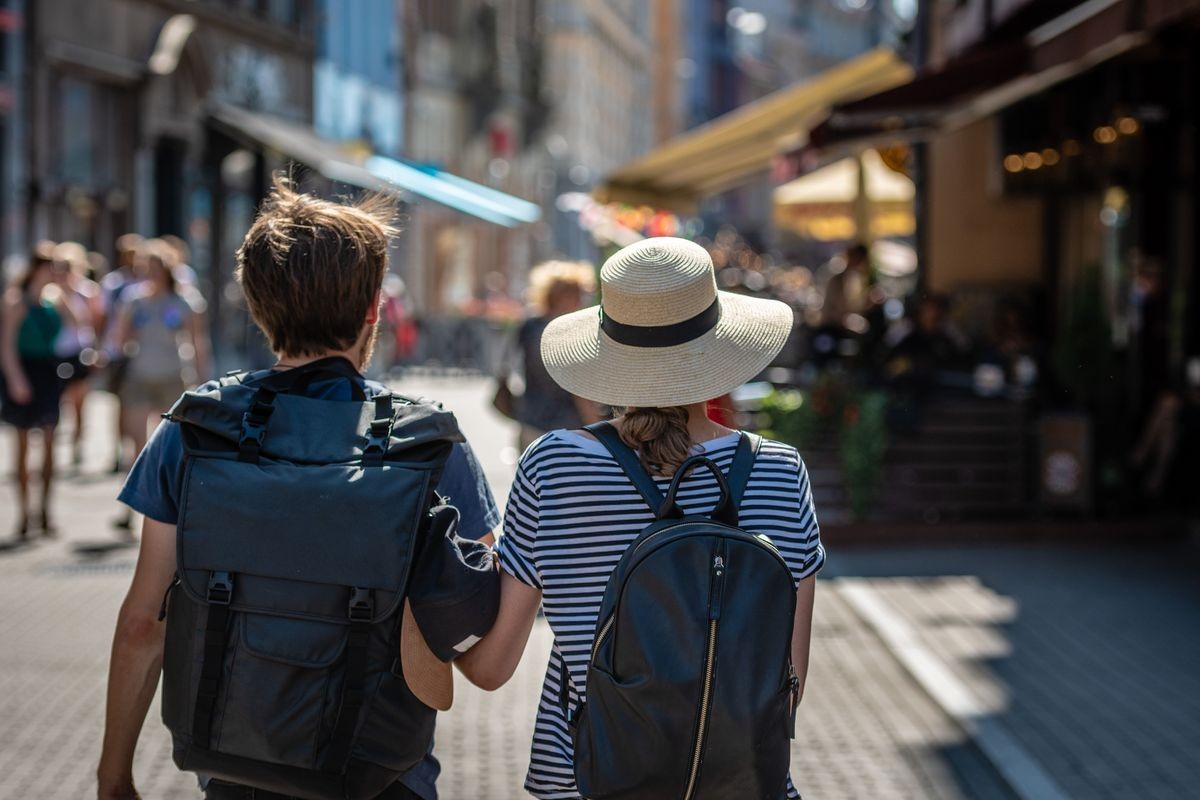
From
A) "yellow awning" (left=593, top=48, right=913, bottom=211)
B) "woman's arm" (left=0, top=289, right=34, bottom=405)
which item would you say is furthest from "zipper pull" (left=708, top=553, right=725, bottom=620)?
"yellow awning" (left=593, top=48, right=913, bottom=211)

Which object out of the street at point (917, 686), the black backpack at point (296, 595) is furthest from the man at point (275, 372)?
the street at point (917, 686)

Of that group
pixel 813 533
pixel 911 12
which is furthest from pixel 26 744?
pixel 911 12

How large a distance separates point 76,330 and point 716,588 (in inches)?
410

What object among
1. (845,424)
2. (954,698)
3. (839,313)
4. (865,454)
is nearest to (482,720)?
(954,698)

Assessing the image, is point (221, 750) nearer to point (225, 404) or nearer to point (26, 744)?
point (225, 404)

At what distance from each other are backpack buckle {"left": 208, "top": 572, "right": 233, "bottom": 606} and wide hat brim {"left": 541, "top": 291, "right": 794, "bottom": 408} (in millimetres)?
643

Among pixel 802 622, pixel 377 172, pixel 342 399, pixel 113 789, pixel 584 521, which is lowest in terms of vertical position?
pixel 113 789

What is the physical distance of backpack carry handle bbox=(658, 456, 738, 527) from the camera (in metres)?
2.52

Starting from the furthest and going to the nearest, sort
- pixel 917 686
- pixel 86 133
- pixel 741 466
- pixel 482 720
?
pixel 86 133 → pixel 917 686 → pixel 482 720 → pixel 741 466

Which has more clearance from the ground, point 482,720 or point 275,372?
point 275,372

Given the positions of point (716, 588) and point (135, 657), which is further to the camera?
point (135, 657)

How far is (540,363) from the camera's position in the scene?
8805 mm

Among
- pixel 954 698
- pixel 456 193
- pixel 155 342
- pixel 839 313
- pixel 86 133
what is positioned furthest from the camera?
pixel 86 133

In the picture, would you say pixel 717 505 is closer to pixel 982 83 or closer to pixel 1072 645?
pixel 1072 645
